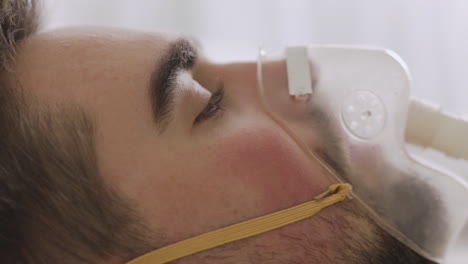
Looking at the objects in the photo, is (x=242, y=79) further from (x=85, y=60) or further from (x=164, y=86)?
(x=85, y=60)

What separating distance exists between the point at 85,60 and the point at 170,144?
0.72 feet

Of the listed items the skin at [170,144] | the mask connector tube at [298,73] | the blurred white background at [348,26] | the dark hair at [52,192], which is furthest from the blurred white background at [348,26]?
the dark hair at [52,192]

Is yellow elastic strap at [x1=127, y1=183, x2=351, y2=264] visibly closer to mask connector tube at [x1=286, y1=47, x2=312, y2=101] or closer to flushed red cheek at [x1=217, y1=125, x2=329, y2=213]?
flushed red cheek at [x1=217, y1=125, x2=329, y2=213]

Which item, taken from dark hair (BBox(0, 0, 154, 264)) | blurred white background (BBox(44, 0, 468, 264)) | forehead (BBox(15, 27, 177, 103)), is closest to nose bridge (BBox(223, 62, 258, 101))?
forehead (BBox(15, 27, 177, 103))

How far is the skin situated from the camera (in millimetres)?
799

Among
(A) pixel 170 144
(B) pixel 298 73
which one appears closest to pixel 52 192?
(A) pixel 170 144

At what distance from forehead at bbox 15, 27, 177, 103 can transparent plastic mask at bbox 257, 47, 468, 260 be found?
0.24m

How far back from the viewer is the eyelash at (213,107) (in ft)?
2.81

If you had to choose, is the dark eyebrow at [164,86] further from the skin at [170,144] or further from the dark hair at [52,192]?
the dark hair at [52,192]

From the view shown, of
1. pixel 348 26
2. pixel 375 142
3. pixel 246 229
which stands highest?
pixel 348 26

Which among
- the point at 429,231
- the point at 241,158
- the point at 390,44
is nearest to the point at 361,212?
the point at 429,231

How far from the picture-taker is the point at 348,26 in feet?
5.84

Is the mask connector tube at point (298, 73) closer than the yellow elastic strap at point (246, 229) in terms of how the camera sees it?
No

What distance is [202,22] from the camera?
5.74 feet
